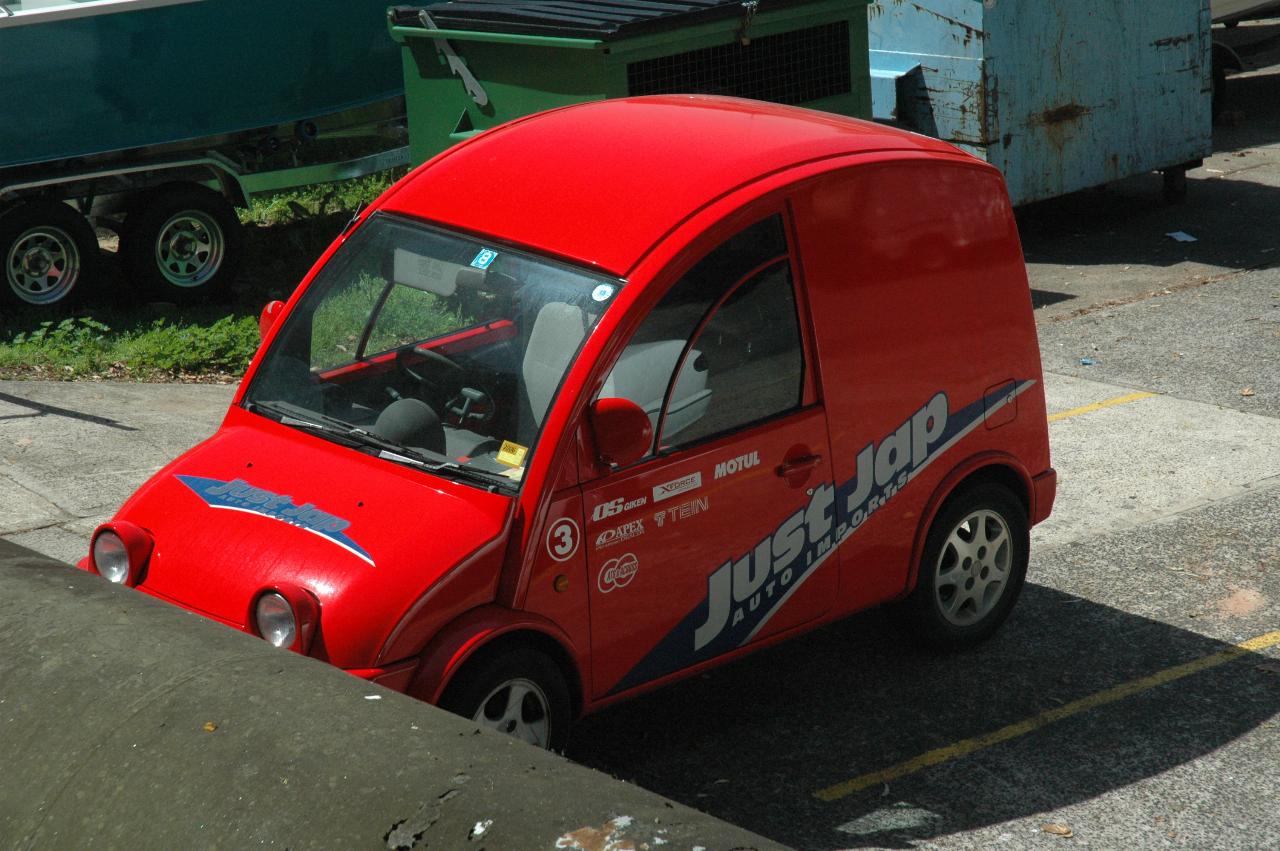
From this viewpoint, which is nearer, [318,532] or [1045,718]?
[318,532]

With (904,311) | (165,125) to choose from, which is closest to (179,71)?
(165,125)

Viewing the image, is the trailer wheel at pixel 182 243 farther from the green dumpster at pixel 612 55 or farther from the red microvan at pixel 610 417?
the red microvan at pixel 610 417

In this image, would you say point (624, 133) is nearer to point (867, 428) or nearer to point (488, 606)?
point (867, 428)

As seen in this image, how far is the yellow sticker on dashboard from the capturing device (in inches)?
184

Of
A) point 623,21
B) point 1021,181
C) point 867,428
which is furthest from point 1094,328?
point 867,428

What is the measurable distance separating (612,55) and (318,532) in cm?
541

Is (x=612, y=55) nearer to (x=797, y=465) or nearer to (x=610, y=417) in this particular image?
(x=797, y=465)

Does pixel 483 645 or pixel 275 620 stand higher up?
pixel 275 620

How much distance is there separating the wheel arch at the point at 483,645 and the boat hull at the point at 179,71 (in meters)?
7.32

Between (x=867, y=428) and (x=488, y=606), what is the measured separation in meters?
1.63

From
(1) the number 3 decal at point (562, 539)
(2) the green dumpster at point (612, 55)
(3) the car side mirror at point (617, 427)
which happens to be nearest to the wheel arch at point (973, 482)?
(3) the car side mirror at point (617, 427)

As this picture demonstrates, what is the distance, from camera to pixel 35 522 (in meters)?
7.23

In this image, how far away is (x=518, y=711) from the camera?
15.1 ft

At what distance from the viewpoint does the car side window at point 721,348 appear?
486 cm
